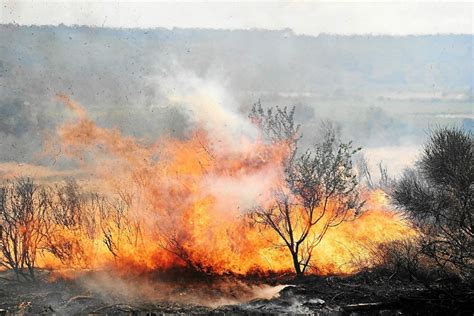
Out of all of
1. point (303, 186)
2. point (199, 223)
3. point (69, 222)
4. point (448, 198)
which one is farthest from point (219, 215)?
point (448, 198)

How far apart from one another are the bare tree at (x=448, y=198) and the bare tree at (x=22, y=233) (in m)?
16.0

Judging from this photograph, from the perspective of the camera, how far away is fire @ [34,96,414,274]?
82.0ft

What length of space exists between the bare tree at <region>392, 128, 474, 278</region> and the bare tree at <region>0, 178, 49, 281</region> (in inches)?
630

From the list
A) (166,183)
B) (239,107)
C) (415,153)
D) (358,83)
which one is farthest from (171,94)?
(415,153)

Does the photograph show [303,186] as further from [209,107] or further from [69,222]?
[69,222]

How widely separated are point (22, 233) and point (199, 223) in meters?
8.10

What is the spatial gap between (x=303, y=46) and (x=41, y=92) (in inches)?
749

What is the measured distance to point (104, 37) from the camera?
3300 centimetres

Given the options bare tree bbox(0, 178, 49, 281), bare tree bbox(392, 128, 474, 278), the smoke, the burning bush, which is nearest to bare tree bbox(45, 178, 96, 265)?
the burning bush

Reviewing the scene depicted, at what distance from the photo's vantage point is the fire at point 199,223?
25.0 meters

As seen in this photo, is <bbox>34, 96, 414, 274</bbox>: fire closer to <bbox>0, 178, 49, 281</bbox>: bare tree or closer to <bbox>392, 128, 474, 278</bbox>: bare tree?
<bbox>0, 178, 49, 281</bbox>: bare tree

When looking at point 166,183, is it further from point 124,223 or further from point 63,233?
point 63,233

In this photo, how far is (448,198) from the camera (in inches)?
916

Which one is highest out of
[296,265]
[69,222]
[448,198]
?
[69,222]
